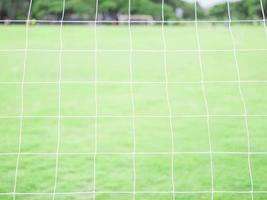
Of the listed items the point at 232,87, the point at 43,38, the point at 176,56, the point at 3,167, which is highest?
the point at 43,38

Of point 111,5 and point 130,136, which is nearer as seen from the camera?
point 130,136

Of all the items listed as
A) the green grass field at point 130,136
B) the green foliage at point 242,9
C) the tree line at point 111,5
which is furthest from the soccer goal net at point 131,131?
the tree line at point 111,5

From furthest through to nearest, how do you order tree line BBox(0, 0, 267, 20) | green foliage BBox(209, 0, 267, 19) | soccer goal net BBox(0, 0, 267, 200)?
tree line BBox(0, 0, 267, 20)
green foliage BBox(209, 0, 267, 19)
soccer goal net BBox(0, 0, 267, 200)

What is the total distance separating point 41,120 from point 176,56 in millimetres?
6571

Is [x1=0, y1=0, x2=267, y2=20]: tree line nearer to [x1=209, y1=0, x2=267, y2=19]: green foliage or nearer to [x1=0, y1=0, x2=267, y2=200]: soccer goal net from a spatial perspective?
[x1=209, y1=0, x2=267, y2=19]: green foliage

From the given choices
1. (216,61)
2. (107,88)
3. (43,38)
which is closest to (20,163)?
(107,88)

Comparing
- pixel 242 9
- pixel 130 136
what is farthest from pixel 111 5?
pixel 130 136

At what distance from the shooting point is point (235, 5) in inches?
997

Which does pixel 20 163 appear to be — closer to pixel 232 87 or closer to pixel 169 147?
pixel 169 147

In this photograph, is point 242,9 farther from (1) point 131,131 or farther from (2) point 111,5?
(1) point 131,131

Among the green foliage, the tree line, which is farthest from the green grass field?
the tree line

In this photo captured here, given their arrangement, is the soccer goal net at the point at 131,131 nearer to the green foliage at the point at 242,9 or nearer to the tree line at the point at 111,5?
the green foliage at the point at 242,9

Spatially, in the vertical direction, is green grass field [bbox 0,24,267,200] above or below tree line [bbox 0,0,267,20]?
below

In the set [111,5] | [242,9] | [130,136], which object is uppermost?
[111,5]
